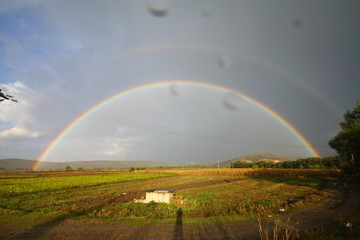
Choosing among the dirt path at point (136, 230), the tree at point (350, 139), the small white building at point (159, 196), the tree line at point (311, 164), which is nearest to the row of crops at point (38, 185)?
the small white building at point (159, 196)

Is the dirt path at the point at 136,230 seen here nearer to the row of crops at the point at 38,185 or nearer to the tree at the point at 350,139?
the row of crops at the point at 38,185

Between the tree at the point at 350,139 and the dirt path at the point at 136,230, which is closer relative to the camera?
the dirt path at the point at 136,230

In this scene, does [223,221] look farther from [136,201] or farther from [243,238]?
Result: [136,201]

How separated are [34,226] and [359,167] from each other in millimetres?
49483

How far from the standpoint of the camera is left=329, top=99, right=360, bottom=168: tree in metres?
28.6

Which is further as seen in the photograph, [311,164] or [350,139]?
[311,164]

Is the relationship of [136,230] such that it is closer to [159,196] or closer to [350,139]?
[159,196]

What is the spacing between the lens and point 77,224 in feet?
36.1

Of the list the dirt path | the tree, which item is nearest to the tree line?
the tree

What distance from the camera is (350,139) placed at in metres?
29.6


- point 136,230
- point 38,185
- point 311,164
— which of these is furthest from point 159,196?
point 311,164

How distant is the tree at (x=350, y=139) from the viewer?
28.6m

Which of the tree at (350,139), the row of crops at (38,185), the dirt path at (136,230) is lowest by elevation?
the row of crops at (38,185)

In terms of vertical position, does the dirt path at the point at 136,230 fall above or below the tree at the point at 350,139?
below
